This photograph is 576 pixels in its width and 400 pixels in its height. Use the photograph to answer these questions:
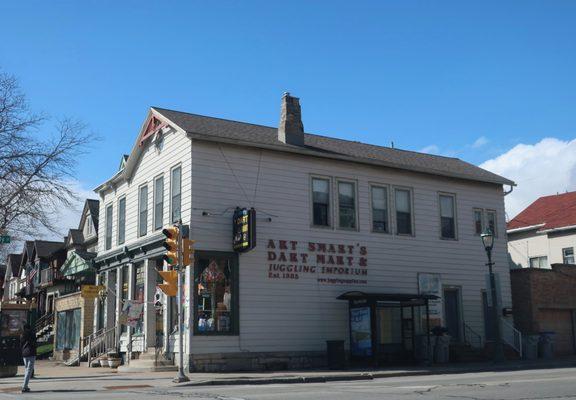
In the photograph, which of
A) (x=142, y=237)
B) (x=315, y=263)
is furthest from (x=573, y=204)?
(x=142, y=237)

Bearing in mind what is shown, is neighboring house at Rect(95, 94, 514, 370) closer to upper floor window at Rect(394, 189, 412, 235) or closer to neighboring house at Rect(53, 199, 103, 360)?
upper floor window at Rect(394, 189, 412, 235)

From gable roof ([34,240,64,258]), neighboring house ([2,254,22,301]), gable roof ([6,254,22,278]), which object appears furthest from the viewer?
gable roof ([6,254,22,278])

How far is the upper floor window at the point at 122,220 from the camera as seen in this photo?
29.6 metres

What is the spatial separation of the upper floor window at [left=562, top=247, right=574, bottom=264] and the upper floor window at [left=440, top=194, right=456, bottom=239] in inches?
458

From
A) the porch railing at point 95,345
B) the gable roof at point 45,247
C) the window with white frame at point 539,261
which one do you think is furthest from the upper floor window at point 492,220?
the gable roof at point 45,247

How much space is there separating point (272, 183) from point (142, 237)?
20.1 ft

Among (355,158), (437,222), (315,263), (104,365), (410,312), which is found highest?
(355,158)

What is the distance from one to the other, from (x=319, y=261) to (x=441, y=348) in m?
5.67

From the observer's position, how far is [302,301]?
2464 cm

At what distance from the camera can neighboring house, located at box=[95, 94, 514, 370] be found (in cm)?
2330

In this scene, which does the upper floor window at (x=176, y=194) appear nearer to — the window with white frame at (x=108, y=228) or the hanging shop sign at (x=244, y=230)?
the hanging shop sign at (x=244, y=230)

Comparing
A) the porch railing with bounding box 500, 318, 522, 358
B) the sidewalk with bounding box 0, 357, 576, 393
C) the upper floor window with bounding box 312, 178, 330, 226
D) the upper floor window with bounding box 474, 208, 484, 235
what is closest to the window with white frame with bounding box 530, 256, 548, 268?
the upper floor window with bounding box 474, 208, 484, 235

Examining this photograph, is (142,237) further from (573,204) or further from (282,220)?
(573,204)

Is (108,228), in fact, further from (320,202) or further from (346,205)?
(346,205)
